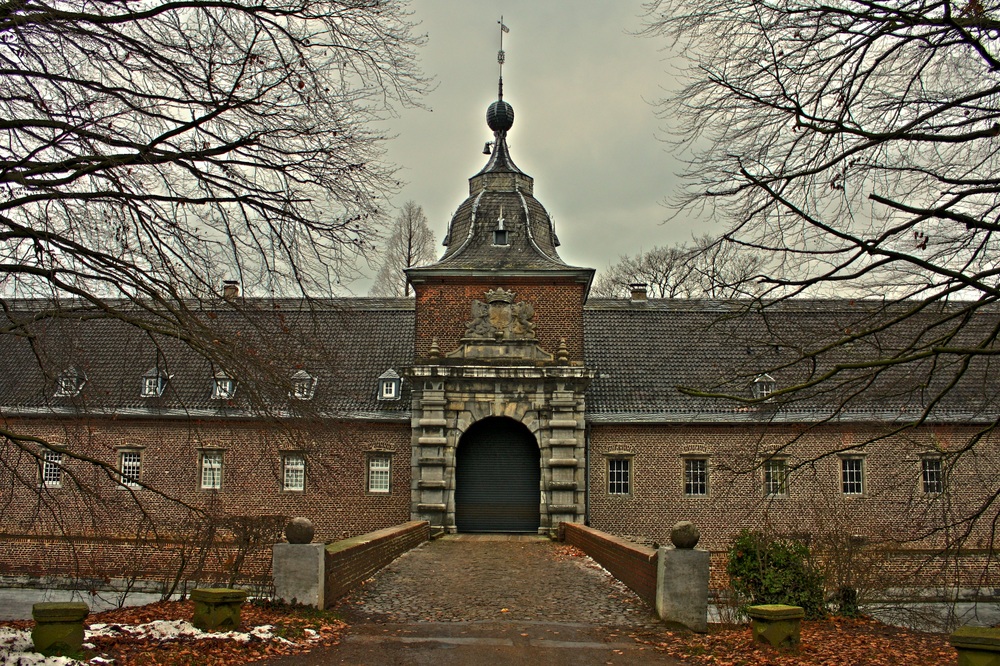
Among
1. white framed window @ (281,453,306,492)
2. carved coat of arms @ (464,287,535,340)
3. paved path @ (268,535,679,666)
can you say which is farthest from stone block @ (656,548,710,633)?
white framed window @ (281,453,306,492)

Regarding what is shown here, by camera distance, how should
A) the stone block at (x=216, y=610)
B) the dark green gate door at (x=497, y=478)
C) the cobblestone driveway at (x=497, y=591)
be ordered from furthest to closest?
the dark green gate door at (x=497, y=478), the cobblestone driveway at (x=497, y=591), the stone block at (x=216, y=610)

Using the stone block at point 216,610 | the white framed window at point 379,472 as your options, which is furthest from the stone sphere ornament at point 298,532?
the white framed window at point 379,472

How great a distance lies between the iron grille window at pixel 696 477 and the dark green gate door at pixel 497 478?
4.21m

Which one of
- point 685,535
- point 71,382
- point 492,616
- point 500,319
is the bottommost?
point 492,616

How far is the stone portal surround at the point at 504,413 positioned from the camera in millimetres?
22328

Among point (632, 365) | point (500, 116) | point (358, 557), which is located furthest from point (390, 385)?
point (358, 557)

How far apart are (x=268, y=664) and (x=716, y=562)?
1510 cm

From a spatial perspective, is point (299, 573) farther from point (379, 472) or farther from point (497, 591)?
point (379, 472)

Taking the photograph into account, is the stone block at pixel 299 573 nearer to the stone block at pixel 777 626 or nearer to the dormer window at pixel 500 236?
the stone block at pixel 777 626

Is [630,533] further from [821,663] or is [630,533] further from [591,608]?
[821,663]

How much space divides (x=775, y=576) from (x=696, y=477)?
12576 millimetres

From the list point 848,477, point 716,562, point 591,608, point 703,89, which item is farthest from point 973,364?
point 703,89

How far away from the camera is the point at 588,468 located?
2406 centimetres

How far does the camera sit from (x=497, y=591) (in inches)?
520
